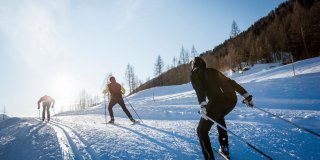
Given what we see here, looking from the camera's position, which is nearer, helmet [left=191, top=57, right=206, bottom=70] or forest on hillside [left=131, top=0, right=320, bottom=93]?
helmet [left=191, top=57, right=206, bottom=70]

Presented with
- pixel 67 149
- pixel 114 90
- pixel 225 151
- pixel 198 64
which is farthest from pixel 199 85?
pixel 114 90

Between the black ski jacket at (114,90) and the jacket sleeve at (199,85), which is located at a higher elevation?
the black ski jacket at (114,90)

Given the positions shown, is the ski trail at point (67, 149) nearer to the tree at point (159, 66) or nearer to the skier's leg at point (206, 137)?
the skier's leg at point (206, 137)

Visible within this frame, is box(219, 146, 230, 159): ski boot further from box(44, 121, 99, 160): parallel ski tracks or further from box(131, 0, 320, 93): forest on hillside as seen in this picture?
box(131, 0, 320, 93): forest on hillside

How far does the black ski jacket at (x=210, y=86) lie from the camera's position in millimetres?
3633

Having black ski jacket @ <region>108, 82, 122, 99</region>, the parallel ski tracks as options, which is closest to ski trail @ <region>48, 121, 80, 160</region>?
the parallel ski tracks

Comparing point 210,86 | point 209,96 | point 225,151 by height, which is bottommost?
point 225,151

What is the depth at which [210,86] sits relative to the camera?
12.1 feet

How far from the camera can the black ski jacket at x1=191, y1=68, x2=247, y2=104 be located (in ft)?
11.9

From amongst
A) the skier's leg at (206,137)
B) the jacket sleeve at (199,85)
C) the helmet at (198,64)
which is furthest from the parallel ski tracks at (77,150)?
the helmet at (198,64)

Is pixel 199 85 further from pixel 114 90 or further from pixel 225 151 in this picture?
pixel 114 90

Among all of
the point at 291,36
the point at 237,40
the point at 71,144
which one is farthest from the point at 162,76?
the point at 71,144

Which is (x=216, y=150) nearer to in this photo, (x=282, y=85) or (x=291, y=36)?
(x=282, y=85)

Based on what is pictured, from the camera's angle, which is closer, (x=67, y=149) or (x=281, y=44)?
(x=67, y=149)
